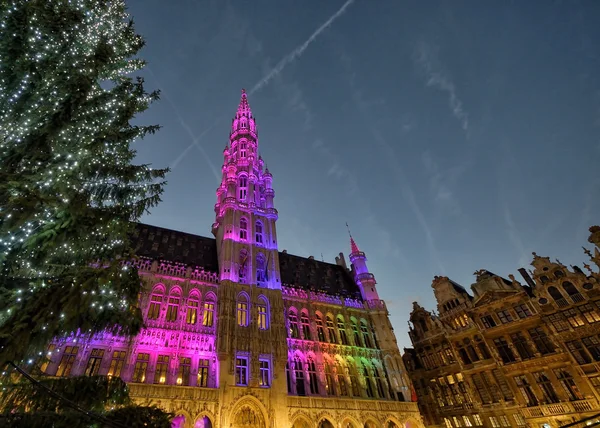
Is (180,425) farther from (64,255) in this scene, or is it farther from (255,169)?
(255,169)

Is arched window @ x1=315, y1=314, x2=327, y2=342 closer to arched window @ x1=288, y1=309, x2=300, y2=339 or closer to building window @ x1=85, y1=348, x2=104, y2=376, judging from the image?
arched window @ x1=288, y1=309, x2=300, y2=339

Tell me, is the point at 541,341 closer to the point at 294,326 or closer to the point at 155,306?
the point at 294,326

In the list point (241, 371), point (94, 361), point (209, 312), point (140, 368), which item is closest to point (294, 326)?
point (241, 371)

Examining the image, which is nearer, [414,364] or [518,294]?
[518,294]

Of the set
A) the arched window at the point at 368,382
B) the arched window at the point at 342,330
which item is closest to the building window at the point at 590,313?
the arched window at the point at 368,382

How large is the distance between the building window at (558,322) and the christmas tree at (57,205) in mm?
35311

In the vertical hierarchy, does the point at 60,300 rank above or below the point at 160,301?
below

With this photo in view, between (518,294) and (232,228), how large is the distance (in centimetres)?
2922

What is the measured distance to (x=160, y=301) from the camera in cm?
2552

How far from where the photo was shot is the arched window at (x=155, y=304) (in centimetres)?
2458

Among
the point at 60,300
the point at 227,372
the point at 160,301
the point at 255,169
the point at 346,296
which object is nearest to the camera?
the point at 60,300

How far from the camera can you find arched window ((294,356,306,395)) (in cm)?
2716

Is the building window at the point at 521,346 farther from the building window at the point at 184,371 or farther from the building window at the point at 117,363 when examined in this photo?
the building window at the point at 117,363

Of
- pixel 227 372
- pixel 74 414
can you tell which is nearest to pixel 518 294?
pixel 227 372
